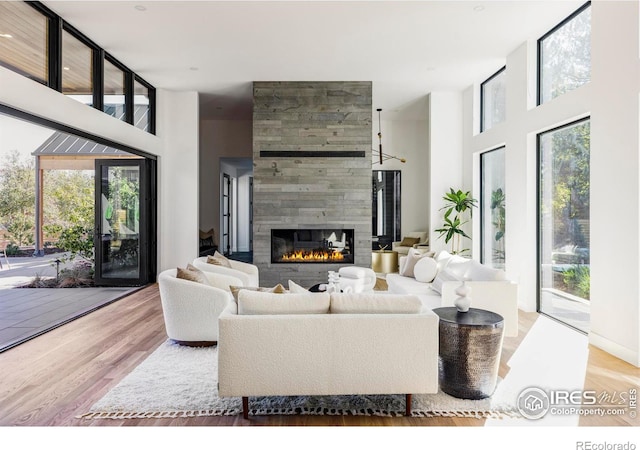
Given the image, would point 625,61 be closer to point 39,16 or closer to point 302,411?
point 302,411

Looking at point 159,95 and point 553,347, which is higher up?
point 159,95

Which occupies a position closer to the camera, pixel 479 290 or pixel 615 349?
pixel 615 349

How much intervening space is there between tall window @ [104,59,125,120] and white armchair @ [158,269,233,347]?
3076 millimetres

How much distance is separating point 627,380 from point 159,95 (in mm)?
7275

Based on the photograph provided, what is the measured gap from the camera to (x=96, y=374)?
122 inches

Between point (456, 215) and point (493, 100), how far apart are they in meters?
2.00

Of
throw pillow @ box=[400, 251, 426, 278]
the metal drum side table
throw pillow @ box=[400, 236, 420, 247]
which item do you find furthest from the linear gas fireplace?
the metal drum side table

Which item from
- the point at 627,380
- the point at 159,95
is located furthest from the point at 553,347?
the point at 159,95

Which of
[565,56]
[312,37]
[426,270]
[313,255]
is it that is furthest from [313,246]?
[565,56]

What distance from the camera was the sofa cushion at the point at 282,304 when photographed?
8.13ft

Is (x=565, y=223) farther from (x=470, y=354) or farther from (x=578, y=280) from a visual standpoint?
(x=470, y=354)

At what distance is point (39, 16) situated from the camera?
418 cm

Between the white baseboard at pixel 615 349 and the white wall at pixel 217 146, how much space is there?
7.32 metres

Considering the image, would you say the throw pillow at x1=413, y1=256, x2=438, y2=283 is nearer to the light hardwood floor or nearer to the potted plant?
the light hardwood floor
